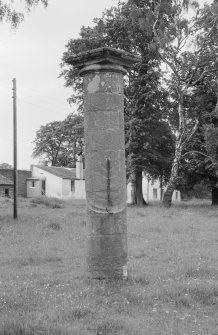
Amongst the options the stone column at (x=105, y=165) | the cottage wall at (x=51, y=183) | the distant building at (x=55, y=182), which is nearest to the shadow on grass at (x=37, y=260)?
the stone column at (x=105, y=165)

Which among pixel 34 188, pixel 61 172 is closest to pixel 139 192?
pixel 61 172

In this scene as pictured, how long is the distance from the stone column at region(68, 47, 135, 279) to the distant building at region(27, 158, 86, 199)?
167 ft

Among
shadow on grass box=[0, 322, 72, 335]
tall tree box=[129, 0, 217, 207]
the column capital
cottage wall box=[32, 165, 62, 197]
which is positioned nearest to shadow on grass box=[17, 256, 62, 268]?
the column capital

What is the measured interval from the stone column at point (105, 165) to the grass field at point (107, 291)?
51 centimetres

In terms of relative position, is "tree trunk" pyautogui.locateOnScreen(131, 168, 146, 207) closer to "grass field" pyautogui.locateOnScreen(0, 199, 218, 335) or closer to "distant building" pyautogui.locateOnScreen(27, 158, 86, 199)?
"distant building" pyautogui.locateOnScreen(27, 158, 86, 199)

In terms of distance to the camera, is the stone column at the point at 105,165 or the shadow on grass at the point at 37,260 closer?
the stone column at the point at 105,165

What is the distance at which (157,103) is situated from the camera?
3800 cm

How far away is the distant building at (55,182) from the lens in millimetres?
60438

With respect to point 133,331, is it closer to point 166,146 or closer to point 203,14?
point 203,14

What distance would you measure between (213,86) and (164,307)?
32.3m

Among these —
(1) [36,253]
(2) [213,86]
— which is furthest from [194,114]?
(1) [36,253]

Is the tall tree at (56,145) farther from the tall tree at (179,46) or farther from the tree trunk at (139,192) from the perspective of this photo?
the tall tree at (179,46)

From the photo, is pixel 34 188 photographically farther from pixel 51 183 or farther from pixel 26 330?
pixel 26 330

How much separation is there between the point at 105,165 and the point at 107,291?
2.41 m
